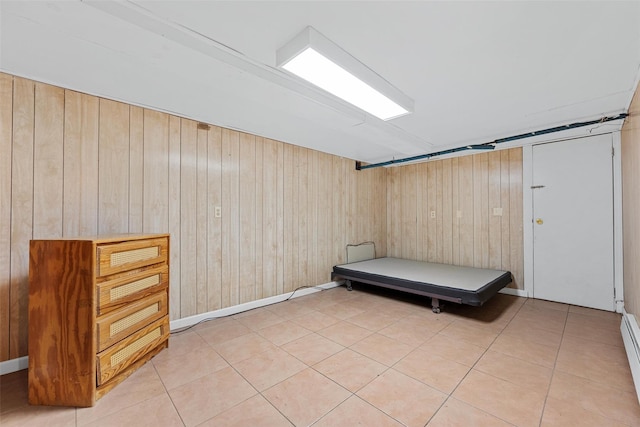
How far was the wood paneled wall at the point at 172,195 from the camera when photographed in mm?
1929

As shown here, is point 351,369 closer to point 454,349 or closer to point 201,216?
point 454,349

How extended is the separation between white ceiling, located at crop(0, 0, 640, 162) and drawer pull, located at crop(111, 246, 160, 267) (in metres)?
1.34

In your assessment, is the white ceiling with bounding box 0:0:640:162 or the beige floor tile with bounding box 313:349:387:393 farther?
the beige floor tile with bounding box 313:349:387:393

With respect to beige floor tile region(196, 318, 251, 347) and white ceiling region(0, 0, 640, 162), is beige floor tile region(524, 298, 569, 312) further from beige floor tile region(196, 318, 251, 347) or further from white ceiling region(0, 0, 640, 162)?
beige floor tile region(196, 318, 251, 347)

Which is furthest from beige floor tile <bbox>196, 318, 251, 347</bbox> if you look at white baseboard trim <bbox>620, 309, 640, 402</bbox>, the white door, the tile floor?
the white door

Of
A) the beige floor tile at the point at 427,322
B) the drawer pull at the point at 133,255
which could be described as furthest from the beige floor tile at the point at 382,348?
the drawer pull at the point at 133,255

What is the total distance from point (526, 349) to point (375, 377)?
1.46 m

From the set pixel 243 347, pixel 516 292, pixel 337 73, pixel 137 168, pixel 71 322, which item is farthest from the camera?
pixel 516 292

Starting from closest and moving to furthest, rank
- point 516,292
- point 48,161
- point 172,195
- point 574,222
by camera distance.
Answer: point 48,161, point 172,195, point 574,222, point 516,292

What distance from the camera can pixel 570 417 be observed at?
57.4 inches

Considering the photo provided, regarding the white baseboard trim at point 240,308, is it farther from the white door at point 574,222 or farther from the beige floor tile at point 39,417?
the white door at point 574,222

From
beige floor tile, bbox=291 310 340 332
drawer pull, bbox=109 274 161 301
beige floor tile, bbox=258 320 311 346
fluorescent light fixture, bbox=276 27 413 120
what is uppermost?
fluorescent light fixture, bbox=276 27 413 120

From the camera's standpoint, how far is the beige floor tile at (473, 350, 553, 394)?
1758 mm

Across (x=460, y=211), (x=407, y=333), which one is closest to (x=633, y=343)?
(x=407, y=333)
